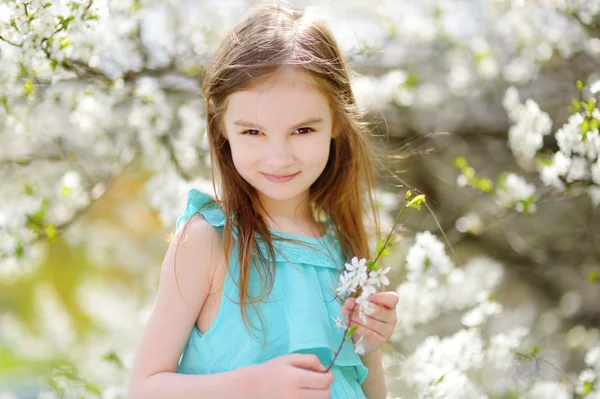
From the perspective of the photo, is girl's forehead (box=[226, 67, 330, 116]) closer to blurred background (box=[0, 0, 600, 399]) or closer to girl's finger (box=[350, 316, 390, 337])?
blurred background (box=[0, 0, 600, 399])

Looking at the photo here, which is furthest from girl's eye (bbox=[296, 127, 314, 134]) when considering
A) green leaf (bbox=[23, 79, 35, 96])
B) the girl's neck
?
green leaf (bbox=[23, 79, 35, 96])

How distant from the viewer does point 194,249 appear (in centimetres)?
122

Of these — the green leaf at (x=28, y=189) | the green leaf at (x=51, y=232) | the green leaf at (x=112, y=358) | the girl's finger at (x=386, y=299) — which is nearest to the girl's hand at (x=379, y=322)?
the girl's finger at (x=386, y=299)

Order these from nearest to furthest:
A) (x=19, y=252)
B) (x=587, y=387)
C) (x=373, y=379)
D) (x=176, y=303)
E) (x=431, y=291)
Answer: (x=176, y=303)
(x=373, y=379)
(x=587, y=387)
(x=19, y=252)
(x=431, y=291)

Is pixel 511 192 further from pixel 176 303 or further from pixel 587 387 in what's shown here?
pixel 176 303

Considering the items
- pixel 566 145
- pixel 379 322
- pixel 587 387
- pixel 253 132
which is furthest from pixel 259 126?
pixel 587 387

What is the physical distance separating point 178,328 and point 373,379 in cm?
46

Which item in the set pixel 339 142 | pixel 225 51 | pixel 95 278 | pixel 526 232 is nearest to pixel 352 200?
pixel 339 142

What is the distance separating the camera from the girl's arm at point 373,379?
1.45 m

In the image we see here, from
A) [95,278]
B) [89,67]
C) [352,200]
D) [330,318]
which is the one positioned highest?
[89,67]

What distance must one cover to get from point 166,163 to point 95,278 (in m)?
2.63

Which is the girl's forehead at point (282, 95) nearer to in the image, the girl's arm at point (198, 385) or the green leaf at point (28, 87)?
the girl's arm at point (198, 385)

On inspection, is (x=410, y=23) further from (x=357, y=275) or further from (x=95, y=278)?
(x=95, y=278)

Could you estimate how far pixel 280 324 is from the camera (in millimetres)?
1256
